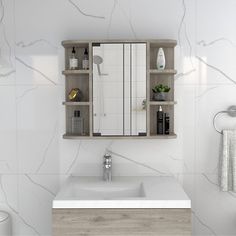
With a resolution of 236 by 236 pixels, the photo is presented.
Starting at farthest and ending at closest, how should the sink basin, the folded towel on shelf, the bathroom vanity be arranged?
the folded towel on shelf
the sink basin
the bathroom vanity

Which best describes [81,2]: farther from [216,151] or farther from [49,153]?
[216,151]

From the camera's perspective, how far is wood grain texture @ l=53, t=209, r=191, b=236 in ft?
7.07

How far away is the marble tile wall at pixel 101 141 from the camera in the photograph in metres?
2.66

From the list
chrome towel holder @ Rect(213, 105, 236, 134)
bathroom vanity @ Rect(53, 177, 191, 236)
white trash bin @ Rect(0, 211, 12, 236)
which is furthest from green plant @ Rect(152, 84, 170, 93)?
white trash bin @ Rect(0, 211, 12, 236)

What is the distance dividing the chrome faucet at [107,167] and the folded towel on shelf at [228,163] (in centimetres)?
74

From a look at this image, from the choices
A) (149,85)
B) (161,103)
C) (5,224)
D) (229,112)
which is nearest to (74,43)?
(149,85)

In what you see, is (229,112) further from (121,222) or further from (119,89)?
(121,222)

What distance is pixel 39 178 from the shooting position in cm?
274

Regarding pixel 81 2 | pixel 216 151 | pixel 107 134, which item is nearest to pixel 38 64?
pixel 81 2

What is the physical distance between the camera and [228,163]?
2633 millimetres

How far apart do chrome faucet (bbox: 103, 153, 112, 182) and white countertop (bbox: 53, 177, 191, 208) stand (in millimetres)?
37

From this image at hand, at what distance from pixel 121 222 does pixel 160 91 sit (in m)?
0.89

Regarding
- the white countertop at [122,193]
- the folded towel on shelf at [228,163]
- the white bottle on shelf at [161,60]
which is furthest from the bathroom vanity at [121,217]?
the white bottle on shelf at [161,60]

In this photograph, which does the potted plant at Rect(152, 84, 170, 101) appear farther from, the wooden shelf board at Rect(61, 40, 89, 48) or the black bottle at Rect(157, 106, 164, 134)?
the wooden shelf board at Rect(61, 40, 89, 48)
